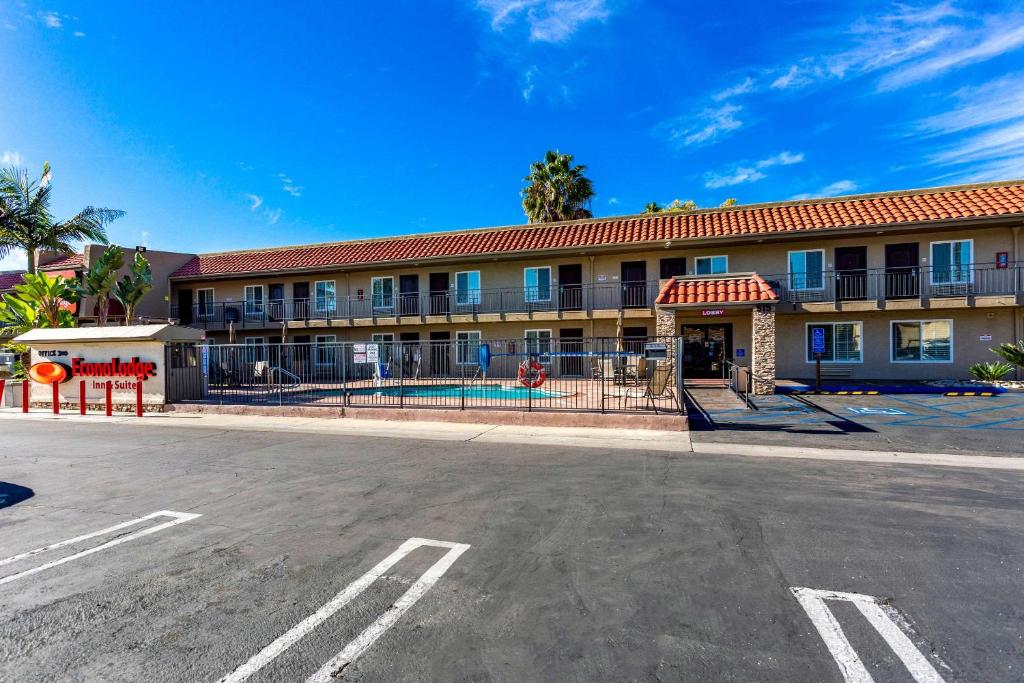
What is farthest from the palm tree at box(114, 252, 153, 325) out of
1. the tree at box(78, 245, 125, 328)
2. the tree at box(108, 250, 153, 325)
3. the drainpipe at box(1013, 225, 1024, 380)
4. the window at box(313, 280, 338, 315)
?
the drainpipe at box(1013, 225, 1024, 380)

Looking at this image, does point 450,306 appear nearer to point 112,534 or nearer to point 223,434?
point 223,434

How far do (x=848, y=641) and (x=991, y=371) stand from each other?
65.4 feet

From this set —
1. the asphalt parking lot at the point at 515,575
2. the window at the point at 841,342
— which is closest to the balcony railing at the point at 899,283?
the window at the point at 841,342

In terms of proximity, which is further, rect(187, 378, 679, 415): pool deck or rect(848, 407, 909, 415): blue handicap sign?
rect(187, 378, 679, 415): pool deck

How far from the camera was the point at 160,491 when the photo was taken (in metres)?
6.51

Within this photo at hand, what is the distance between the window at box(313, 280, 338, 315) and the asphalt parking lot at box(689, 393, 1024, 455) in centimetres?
1955

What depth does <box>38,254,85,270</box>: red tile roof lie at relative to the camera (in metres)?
27.4

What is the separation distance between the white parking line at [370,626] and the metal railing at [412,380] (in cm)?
767

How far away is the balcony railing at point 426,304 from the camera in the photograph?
22.0m

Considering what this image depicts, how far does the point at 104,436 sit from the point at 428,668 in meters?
12.1

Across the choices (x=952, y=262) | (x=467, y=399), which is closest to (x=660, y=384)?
(x=467, y=399)

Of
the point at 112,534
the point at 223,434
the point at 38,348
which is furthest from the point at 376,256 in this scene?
the point at 112,534

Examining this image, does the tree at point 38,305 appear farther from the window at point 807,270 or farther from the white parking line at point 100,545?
the window at point 807,270

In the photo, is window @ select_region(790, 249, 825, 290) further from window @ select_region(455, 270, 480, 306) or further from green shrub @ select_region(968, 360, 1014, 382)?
window @ select_region(455, 270, 480, 306)
